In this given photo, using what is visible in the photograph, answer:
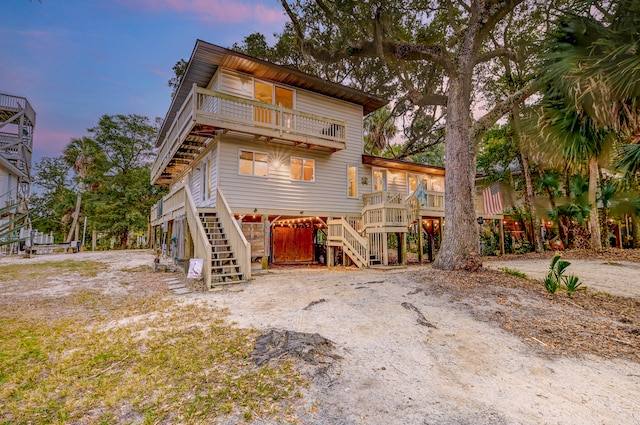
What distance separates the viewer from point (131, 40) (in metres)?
81.8

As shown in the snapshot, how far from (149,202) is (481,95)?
1191 inches

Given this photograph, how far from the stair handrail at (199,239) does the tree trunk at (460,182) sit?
703cm

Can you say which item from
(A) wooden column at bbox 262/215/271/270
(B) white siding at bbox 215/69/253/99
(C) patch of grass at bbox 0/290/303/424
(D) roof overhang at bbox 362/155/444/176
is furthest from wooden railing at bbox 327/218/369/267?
(C) patch of grass at bbox 0/290/303/424

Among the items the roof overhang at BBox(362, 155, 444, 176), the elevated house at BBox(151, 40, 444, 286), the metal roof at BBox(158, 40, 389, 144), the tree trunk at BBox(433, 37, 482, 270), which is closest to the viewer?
the tree trunk at BBox(433, 37, 482, 270)

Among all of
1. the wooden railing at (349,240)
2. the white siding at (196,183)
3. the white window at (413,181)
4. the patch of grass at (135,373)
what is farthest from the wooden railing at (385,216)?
the patch of grass at (135,373)

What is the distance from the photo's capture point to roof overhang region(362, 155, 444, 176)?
51.4 feet

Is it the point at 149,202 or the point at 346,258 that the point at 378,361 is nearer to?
the point at 346,258

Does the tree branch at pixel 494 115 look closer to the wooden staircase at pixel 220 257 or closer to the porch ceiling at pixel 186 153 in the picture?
the wooden staircase at pixel 220 257

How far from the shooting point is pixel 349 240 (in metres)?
13.1

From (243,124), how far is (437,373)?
10511 millimetres

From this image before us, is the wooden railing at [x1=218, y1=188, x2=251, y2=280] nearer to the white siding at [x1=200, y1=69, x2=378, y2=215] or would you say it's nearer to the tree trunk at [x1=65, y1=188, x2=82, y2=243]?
the white siding at [x1=200, y1=69, x2=378, y2=215]

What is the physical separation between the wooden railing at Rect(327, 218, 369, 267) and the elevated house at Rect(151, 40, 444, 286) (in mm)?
49

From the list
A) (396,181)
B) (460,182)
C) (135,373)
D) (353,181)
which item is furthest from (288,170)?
(135,373)

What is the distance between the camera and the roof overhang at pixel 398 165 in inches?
617
